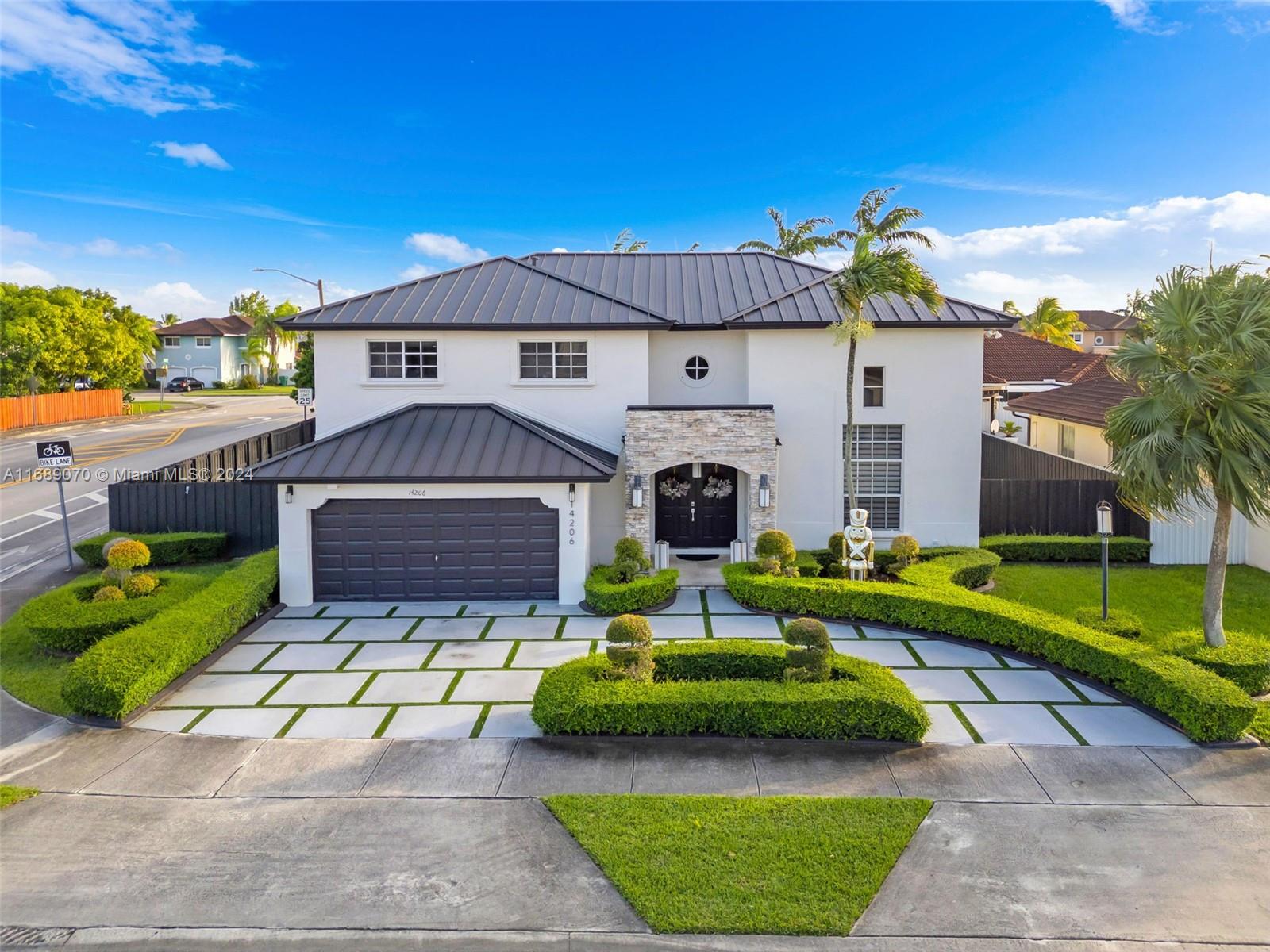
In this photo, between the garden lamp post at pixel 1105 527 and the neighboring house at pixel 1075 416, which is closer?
the garden lamp post at pixel 1105 527

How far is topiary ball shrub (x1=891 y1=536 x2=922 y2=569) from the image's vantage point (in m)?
17.2

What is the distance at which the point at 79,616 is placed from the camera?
1351 cm

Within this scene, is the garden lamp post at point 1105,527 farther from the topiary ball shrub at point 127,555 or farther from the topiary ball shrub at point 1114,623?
the topiary ball shrub at point 127,555

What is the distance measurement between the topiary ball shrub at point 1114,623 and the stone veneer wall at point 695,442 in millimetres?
6661

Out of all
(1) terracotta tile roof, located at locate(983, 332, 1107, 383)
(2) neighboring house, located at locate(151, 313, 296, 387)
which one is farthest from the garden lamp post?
(2) neighboring house, located at locate(151, 313, 296, 387)

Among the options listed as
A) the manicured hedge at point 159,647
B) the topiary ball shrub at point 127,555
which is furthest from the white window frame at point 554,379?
the topiary ball shrub at point 127,555

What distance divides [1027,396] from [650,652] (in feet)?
76.5

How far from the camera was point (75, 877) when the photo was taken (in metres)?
7.88

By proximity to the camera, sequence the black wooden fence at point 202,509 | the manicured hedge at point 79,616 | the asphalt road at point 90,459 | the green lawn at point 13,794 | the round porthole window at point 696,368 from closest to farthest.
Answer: the green lawn at point 13,794 < the manicured hedge at point 79,616 < the black wooden fence at point 202,509 < the round porthole window at point 696,368 < the asphalt road at point 90,459

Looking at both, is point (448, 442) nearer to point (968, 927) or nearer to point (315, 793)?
point (315, 793)

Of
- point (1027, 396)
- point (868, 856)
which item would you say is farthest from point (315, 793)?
point (1027, 396)

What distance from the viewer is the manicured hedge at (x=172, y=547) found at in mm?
18797

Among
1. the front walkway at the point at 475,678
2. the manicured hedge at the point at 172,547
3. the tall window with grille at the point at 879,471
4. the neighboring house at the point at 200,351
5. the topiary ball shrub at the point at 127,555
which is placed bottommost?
the front walkway at the point at 475,678

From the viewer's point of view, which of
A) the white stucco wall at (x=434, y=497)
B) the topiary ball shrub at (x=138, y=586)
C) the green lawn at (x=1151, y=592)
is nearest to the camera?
the topiary ball shrub at (x=138, y=586)
